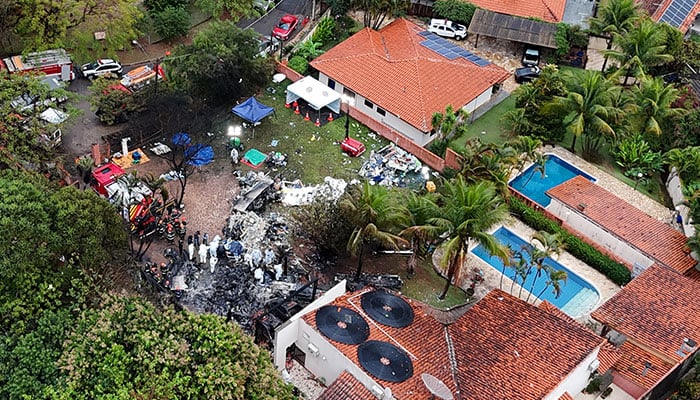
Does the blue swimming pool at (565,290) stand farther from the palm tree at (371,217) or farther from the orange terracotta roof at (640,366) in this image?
the palm tree at (371,217)

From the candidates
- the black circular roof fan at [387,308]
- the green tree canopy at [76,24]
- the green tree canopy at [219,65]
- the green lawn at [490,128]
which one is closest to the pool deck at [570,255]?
the green lawn at [490,128]

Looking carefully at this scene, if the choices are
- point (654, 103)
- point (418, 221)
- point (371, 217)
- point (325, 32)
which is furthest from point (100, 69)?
point (654, 103)

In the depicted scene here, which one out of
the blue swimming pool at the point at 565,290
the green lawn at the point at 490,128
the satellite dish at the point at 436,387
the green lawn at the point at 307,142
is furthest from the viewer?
the green lawn at the point at 490,128

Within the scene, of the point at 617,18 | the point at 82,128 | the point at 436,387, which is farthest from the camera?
the point at 617,18

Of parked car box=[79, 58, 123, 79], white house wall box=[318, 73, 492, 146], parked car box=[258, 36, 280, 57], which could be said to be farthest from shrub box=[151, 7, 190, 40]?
white house wall box=[318, 73, 492, 146]

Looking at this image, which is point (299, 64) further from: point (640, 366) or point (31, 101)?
point (640, 366)

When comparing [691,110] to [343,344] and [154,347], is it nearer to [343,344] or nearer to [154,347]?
[343,344]

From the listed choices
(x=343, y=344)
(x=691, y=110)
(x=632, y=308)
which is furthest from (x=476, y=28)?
(x=343, y=344)
